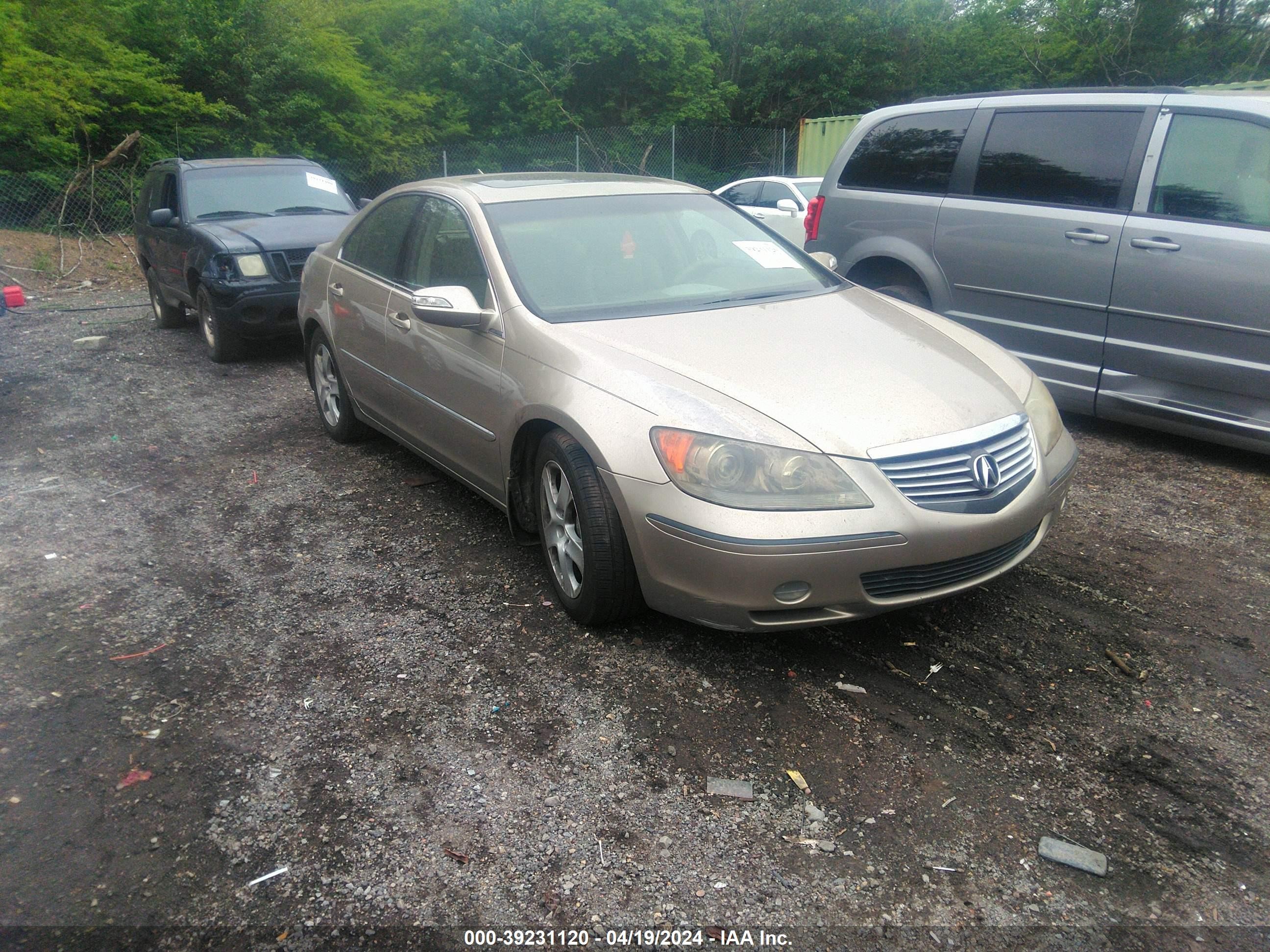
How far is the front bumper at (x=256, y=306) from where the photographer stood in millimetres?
7977

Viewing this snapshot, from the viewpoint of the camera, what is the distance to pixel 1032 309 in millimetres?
5809

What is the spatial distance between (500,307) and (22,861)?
245cm

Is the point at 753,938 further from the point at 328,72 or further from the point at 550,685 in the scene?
the point at 328,72

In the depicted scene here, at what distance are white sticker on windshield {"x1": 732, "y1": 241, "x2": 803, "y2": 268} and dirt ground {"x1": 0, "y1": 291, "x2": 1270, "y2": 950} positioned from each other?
175cm

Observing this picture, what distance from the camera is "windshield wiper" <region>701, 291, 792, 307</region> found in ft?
13.5

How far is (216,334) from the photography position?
828 cm

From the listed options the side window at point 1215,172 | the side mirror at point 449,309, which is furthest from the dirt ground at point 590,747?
the side window at point 1215,172

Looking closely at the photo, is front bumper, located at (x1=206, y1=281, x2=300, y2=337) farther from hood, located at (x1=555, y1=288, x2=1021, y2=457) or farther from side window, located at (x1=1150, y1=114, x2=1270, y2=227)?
side window, located at (x1=1150, y1=114, x2=1270, y2=227)

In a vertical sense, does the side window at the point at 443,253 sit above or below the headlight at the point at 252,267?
above

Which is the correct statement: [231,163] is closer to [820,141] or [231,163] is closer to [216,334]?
[216,334]

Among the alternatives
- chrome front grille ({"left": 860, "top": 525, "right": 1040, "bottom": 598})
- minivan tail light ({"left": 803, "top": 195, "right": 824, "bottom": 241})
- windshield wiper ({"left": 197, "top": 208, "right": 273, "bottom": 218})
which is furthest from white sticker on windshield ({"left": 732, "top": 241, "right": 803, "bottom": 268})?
windshield wiper ({"left": 197, "top": 208, "right": 273, "bottom": 218})

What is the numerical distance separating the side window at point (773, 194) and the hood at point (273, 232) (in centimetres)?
673

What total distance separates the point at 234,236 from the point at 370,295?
3.78 meters

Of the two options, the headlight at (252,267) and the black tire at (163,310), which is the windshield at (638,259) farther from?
the black tire at (163,310)
